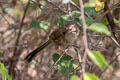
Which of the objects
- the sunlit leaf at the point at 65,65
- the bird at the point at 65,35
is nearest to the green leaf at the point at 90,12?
the bird at the point at 65,35

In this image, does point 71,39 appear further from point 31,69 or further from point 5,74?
point 31,69

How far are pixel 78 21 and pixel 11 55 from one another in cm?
136

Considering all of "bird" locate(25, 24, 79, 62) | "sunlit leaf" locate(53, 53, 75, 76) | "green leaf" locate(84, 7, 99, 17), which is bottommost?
"sunlit leaf" locate(53, 53, 75, 76)

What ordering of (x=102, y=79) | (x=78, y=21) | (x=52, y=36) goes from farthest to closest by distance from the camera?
(x=102, y=79) < (x=52, y=36) < (x=78, y=21)

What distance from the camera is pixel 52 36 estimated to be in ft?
5.21

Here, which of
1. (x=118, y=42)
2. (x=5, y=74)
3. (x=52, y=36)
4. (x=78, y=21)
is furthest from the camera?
(x=52, y=36)

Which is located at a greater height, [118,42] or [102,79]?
[118,42]

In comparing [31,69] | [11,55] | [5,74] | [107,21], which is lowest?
[31,69]

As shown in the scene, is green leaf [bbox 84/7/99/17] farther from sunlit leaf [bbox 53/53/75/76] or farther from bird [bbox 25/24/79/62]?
sunlit leaf [bbox 53/53/75/76]

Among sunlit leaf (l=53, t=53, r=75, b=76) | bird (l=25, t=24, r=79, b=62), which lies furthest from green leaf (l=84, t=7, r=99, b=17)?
sunlit leaf (l=53, t=53, r=75, b=76)

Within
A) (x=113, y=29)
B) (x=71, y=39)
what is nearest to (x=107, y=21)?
(x=113, y=29)

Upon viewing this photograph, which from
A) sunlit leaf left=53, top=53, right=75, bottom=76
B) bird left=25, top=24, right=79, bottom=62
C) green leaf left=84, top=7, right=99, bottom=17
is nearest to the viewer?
sunlit leaf left=53, top=53, right=75, bottom=76

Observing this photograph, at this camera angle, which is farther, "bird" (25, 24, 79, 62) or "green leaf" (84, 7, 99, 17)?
"bird" (25, 24, 79, 62)

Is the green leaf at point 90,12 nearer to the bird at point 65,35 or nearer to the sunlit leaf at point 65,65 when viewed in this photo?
the bird at point 65,35
